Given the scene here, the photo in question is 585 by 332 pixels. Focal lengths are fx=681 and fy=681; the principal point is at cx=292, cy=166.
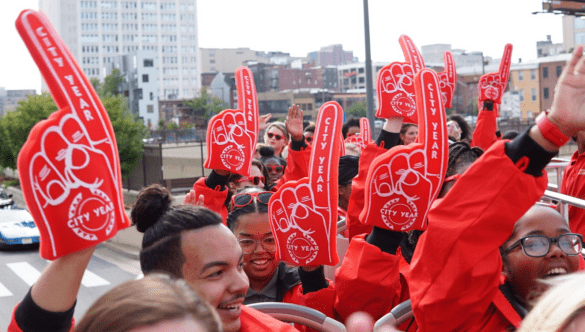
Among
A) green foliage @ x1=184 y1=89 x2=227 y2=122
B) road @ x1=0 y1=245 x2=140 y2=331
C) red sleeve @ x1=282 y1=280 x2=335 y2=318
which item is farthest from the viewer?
green foliage @ x1=184 y1=89 x2=227 y2=122

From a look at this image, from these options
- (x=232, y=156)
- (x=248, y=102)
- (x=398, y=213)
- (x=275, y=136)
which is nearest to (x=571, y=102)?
(x=398, y=213)

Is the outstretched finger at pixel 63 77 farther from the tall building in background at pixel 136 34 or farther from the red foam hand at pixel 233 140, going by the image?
the tall building in background at pixel 136 34

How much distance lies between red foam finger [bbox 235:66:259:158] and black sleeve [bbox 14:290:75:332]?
9.11 ft

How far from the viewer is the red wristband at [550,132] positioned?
1.71 m

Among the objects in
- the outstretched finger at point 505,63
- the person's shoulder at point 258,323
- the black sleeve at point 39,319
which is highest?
the outstretched finger at point 505,63

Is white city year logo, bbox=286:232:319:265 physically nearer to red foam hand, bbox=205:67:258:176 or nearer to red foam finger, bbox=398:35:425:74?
red foam hand, bbox=205:67:258:176

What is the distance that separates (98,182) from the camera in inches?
67.6

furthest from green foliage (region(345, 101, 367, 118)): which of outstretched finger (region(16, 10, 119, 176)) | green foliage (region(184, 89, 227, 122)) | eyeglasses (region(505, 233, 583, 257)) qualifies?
outstretched finger (region(16, 10, 119, 176))

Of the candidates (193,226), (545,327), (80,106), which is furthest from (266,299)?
(545,327)

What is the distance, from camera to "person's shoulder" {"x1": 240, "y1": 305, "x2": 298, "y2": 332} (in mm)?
2111

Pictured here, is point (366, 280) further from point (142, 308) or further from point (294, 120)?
point (294, 120)

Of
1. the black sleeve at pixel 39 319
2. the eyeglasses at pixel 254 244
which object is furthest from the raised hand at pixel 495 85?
the black sleeve at pixel 39 319

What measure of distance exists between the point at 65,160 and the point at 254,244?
160cm

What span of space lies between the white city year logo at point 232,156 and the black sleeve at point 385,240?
1.89m
